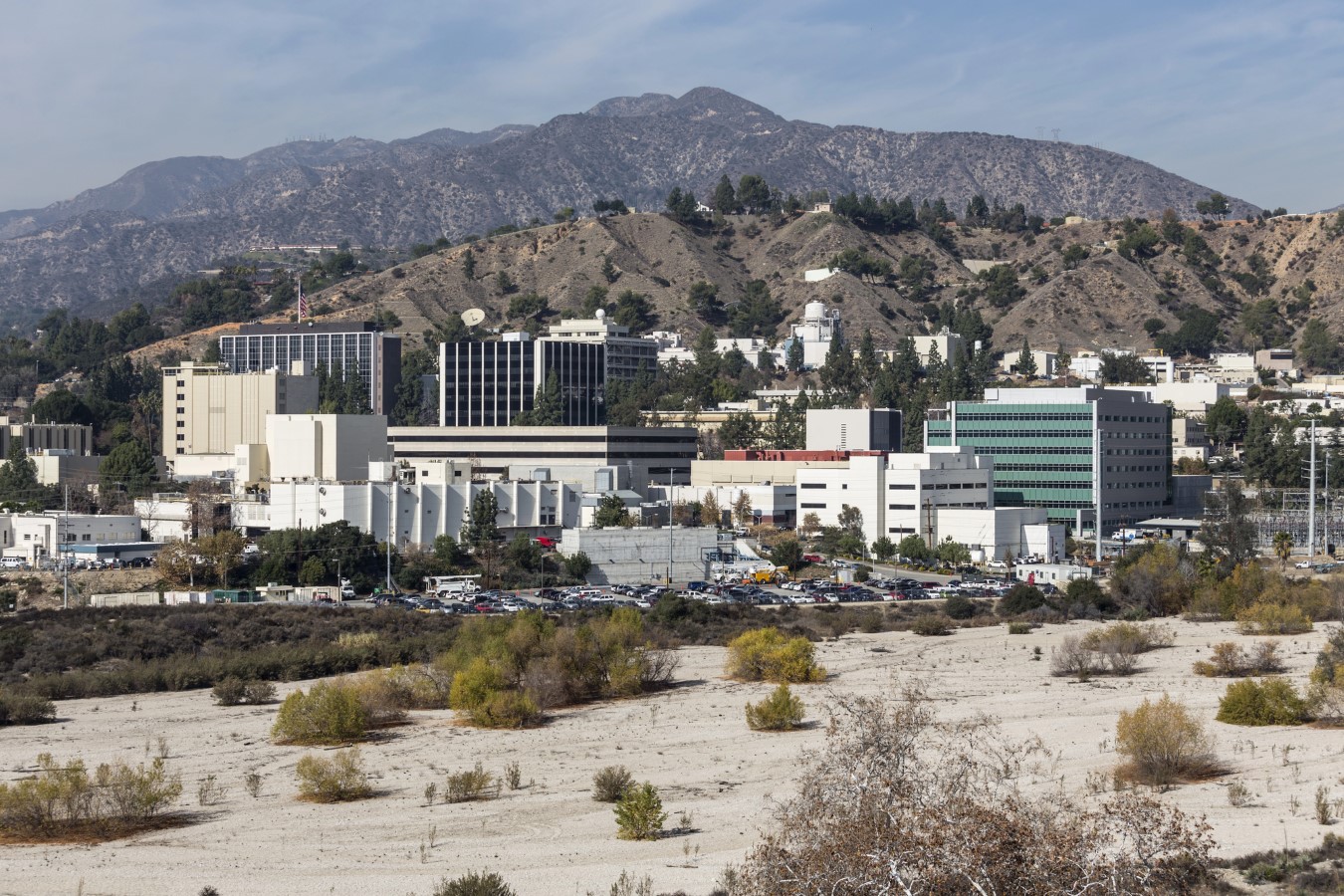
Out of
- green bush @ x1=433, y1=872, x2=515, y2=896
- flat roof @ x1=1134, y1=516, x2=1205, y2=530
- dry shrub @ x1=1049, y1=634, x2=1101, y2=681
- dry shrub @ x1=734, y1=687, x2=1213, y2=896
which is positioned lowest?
dry shrub @ x1=1049, y1=634, x2=1101, y2=681

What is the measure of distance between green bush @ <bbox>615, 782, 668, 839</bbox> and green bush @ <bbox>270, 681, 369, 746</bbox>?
13966mm

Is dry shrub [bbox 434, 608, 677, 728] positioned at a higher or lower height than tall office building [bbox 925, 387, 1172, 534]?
lower

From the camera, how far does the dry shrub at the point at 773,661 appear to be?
169 ft

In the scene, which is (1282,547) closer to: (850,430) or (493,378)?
(850,430)

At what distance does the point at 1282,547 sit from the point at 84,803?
272 ft

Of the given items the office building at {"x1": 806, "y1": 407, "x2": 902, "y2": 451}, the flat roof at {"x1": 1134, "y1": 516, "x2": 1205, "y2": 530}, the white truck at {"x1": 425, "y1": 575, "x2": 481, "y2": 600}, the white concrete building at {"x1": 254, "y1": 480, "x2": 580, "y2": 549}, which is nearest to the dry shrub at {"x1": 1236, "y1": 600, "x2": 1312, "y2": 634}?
the white truck at {"x1": 425, "y1": 575, "x2": 481, "y2": 600}

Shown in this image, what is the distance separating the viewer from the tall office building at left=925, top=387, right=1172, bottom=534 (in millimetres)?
116438

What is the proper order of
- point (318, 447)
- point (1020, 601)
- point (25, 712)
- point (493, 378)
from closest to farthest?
point (25, 712)
point (1020, 601)
point (318, 447)
point (493, 378)

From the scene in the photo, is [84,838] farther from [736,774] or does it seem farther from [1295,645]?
[1295,645]

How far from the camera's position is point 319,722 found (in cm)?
4247

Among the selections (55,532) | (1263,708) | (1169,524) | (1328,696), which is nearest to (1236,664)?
(1328,696)

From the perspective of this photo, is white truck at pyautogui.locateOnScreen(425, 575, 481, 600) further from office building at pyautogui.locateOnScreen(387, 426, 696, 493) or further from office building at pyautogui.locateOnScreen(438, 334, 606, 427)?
office building at pyautogui.locateOnScreen(438, 334, 606, 427)

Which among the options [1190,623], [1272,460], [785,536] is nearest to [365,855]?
[1190,623]

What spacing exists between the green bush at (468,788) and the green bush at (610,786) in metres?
2.35
